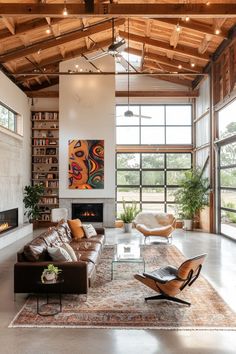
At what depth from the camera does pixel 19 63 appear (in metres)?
10.9

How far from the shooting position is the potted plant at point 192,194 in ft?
37.0

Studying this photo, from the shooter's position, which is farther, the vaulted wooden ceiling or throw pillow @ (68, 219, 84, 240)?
throw pillow @ (68, 219, 84, 240)

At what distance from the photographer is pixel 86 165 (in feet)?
38.8

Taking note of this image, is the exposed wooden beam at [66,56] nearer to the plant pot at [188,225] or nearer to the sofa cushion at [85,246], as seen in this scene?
the plant pot at [188,225]

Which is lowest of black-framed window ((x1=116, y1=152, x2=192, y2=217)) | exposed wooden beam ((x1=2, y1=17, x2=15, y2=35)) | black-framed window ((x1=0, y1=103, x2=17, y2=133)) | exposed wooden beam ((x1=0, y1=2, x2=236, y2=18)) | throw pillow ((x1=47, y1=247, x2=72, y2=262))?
throw pillow ((x1=47, y1=247, x2=72, y2=262))

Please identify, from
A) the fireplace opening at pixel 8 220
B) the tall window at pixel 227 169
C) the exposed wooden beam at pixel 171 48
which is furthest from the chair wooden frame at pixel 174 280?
the exposed wooden beam at pixel 171 48

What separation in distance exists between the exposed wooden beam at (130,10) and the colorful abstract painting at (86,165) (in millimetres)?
6126

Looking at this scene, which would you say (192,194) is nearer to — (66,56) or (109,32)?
(109,32)

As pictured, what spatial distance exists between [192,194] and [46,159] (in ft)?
18.3

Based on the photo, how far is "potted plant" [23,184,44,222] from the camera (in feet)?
37.5

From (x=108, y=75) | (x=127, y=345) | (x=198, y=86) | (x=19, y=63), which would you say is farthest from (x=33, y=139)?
(x=127, y=345)

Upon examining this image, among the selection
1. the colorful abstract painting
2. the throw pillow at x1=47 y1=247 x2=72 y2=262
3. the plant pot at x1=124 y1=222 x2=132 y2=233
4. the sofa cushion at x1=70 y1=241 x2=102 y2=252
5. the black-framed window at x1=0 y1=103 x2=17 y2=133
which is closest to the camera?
the throw pillow at x1=47 y1=247 x2=72 y2=262

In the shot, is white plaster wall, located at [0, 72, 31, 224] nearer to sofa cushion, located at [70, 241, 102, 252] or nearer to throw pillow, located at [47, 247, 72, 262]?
sofa cushion, located at [70, 241, 102, 252]

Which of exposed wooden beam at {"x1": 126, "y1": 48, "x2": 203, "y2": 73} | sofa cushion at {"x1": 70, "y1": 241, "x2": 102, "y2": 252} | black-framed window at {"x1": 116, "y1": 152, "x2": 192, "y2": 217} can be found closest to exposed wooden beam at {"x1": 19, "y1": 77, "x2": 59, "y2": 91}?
exposed wooden beam at {"x1": 126, "y1": 48, "x2": 203, "y2": 73}
